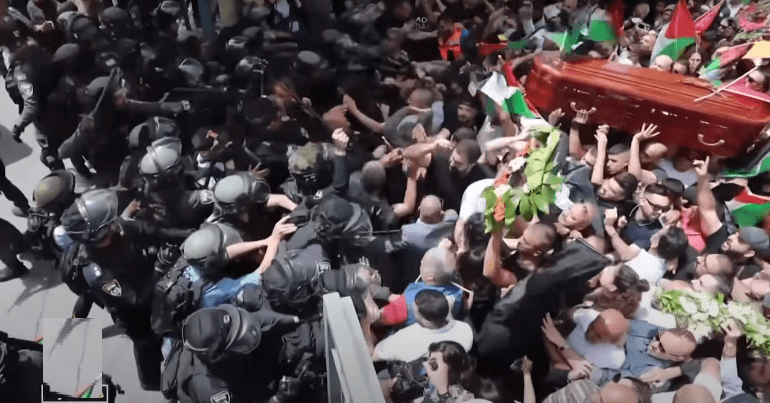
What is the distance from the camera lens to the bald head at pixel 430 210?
305 cm

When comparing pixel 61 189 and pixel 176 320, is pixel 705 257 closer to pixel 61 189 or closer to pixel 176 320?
pixel 176 320

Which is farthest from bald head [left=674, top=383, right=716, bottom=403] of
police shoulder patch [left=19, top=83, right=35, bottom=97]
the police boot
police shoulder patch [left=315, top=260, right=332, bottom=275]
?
police shoulder patch [left=19, top=83, right=35, bottom=97]

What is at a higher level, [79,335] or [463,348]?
[79,335]

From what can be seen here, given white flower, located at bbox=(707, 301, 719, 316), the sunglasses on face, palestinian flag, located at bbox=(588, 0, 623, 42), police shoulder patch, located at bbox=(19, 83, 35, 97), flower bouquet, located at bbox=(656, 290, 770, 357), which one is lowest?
flower bouquet, located at bbox=(656, 290, 770, 357)

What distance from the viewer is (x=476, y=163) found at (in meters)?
3.46

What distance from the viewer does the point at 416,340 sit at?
242 centimetres

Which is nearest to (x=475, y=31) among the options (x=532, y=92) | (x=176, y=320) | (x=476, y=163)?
(x=532, y=92)

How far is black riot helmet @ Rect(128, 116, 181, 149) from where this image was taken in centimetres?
338

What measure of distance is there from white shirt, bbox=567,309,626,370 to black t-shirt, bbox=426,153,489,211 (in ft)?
3.36

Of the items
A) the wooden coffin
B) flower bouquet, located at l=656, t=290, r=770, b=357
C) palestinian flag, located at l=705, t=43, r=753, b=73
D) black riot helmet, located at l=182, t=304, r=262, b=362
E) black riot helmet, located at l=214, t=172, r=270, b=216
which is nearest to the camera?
black riot helmet, located at l=182, t=304, r=262, b=362

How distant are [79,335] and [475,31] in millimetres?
4017

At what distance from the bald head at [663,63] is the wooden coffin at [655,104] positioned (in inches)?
11.4

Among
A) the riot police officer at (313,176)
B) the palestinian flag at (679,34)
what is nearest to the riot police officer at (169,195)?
the riot police officer at (313,176)

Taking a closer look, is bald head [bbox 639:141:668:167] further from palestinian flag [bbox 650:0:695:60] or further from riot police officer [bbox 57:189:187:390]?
riot police officer [bbox 57:189:187:390]
